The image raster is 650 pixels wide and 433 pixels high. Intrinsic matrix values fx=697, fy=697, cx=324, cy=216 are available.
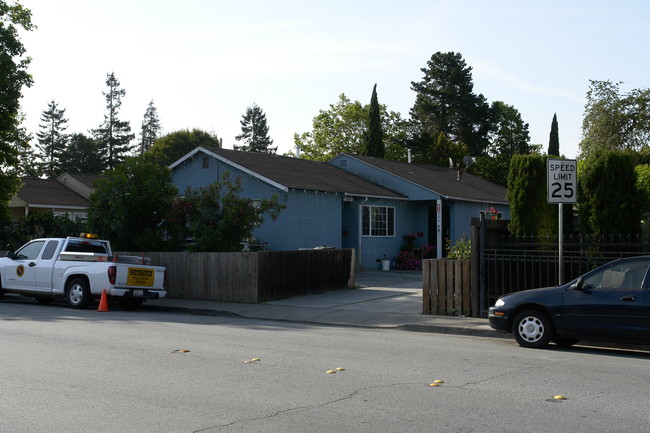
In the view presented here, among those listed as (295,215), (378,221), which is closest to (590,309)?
(295,215)

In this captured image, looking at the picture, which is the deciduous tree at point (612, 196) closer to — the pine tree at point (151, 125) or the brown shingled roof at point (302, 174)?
the brown shingled roof at point (302, 174)

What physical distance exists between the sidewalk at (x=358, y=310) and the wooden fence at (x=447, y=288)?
309 mm

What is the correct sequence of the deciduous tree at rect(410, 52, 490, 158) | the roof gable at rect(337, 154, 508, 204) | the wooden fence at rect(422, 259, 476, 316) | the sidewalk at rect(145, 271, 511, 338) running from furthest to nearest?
the deciduous tree at rect(410, 52, 490, 158)
the roof gable at rect(337, 154, 508, 204)
the wooden fence at rect(422, 259, 476, 316)
the sidewalk at rect(145, 271, 511, 338)

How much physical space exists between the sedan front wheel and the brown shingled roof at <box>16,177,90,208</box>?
3721 cm

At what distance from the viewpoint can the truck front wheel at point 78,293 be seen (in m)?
16.9

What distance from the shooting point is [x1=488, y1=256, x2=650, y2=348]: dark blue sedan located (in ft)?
32.7

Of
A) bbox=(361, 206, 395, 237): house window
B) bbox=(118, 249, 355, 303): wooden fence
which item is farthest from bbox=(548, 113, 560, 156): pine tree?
bbox=(118, 249, 355, 303): wooden fence

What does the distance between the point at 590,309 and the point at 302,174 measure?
62.7 ft

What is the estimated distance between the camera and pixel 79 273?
671 inches

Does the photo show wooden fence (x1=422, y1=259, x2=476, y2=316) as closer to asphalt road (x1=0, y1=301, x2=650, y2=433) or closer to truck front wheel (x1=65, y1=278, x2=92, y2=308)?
asphalt road (x1=0, y1=301, x2=650, y2=433)

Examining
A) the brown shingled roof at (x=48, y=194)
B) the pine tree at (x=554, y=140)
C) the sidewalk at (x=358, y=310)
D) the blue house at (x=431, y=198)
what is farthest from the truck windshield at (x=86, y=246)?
the pine tree at (x=554, y=140)

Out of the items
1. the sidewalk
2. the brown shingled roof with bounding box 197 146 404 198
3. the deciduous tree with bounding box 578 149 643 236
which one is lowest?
the sidewalk

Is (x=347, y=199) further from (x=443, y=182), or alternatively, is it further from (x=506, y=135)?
(x=506, y=135)

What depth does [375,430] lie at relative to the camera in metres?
5.92
